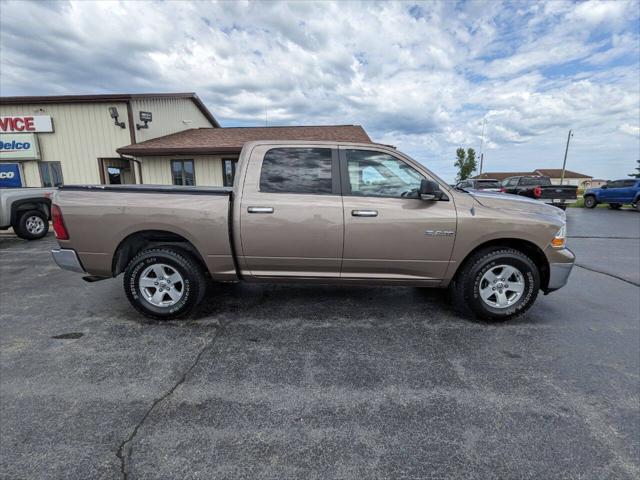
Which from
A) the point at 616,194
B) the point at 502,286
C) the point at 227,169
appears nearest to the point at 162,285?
the point at 502,286

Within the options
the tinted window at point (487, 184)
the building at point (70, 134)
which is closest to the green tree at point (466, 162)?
the tinted window at point (487, 184)

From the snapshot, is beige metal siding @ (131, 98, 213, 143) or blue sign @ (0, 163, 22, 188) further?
blue sign @ (0, 163, 22, 188)

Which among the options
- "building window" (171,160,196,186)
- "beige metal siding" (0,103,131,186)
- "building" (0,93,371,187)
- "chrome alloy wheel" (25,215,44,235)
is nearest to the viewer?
"chrome alloy wheel" (25,215,44,235)

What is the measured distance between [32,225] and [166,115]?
31.1 ft

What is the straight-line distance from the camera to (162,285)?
371 cm

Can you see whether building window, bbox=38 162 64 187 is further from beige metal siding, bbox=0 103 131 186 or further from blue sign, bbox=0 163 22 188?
blue sign, bbox=0 163 22 188

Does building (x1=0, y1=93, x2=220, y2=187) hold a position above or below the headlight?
above

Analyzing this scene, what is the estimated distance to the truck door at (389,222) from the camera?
3.49 metres

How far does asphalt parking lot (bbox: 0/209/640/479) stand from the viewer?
1920mm

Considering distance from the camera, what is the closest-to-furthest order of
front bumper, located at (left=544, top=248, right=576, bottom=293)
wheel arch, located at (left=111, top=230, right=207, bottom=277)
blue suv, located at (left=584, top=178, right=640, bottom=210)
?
front bumper, located at (left=544, top=248, right=576, bottom=293) → wheel arch, located at (left=111, top=230, right=207, bottom=277) → blue suv, located at (left=584, top=178, right=640, bottom=210)

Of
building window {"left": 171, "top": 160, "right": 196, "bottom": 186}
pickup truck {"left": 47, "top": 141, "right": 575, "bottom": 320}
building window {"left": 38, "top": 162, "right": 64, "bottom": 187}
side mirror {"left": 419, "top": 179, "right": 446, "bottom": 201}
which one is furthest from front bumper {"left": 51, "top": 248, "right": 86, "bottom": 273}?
building window {"left": 38, "top": 162, "right": 64, "bottom": 187}

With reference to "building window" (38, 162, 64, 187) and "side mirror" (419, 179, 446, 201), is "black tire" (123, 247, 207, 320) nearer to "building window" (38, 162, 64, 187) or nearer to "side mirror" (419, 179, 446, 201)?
"side mirror" (419, 179, 446, 201)

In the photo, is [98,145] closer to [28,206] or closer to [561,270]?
[28,206]

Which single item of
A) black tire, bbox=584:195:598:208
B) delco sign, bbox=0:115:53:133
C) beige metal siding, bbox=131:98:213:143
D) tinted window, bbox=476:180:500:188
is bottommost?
black tire, bbox=584:195:598:208
